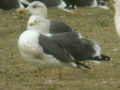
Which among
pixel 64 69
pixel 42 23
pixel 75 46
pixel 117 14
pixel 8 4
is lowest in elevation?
pixel 8 4

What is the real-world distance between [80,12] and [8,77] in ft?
24.7

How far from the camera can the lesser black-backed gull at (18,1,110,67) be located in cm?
593

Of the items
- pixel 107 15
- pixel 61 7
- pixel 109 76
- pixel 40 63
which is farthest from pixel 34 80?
pixel 61 7

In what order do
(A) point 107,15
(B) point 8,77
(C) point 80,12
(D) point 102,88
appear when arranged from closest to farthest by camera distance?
1. (D) point 102,88
2. (B) point 8,77
3. (A) point 107,15
4. (C) point 80,12

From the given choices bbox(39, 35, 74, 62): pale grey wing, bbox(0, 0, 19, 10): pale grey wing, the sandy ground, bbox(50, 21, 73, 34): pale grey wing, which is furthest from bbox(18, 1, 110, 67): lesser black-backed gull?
bbox(0, 0, 19, 10): pale grey wing

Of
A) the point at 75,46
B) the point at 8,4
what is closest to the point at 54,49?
the point at 75,46

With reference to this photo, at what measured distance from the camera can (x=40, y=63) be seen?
19.9 ft

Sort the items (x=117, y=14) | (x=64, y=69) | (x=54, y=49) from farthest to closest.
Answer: (x=64, y=69), (x=117, y=14), (x=54, y=49)

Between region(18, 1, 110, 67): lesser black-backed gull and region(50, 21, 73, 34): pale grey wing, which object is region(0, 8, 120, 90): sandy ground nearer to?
region(18, 1, 110, 67): lesser black-backed gull

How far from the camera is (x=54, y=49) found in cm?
602

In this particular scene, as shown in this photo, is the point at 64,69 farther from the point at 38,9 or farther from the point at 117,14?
the point at 117,14

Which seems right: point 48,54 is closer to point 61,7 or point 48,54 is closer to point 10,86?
point 10,86

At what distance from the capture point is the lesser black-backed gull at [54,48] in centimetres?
593

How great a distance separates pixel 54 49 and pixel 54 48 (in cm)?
1
